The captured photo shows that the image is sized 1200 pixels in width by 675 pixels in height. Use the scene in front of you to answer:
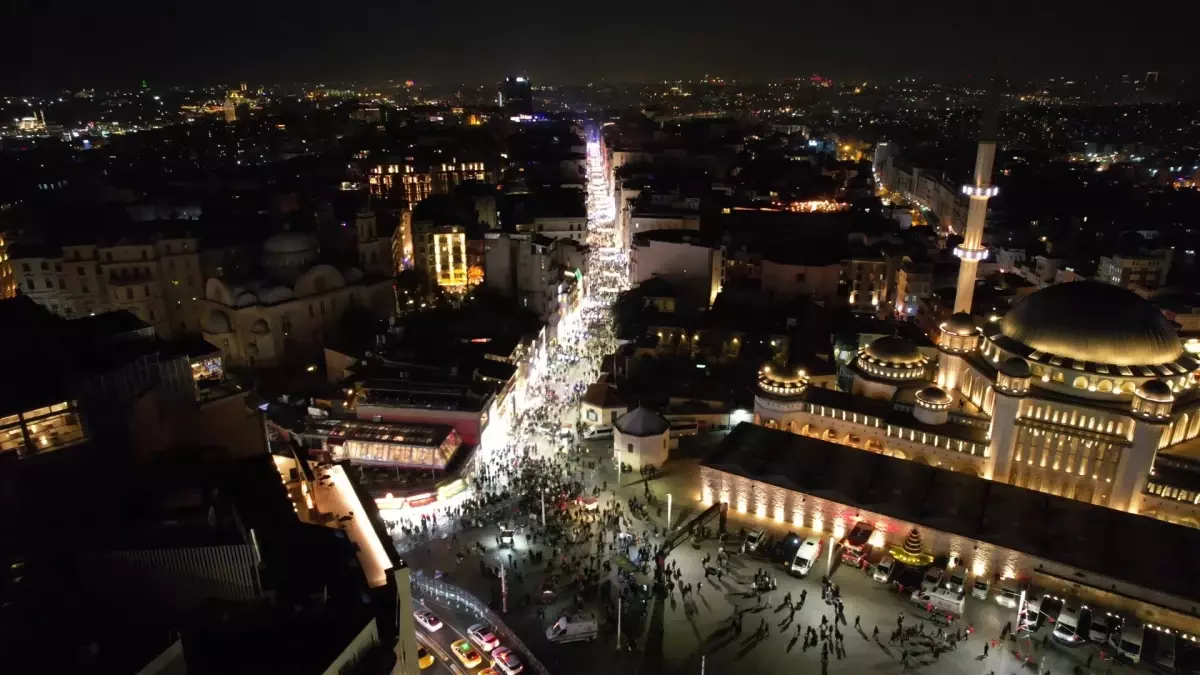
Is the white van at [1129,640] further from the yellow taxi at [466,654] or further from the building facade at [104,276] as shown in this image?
the building facade at [104,276]

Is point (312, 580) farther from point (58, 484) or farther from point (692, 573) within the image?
point (692, 573)

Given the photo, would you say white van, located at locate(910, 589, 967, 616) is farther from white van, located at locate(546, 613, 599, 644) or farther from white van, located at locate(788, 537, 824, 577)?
white van, located at locate(546, 613, 599, 644)

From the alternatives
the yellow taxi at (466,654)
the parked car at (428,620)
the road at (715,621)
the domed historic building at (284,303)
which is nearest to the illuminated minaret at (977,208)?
the road at (715,621)

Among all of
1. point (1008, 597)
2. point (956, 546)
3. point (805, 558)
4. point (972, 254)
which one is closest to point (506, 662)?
point (805, 558)

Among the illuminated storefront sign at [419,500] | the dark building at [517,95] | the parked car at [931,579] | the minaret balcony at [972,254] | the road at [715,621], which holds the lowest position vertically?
the road at [715,621]

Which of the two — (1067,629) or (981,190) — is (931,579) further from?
(981,190)

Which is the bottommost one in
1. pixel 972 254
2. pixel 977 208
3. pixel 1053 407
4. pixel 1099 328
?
pixel 1053 407
